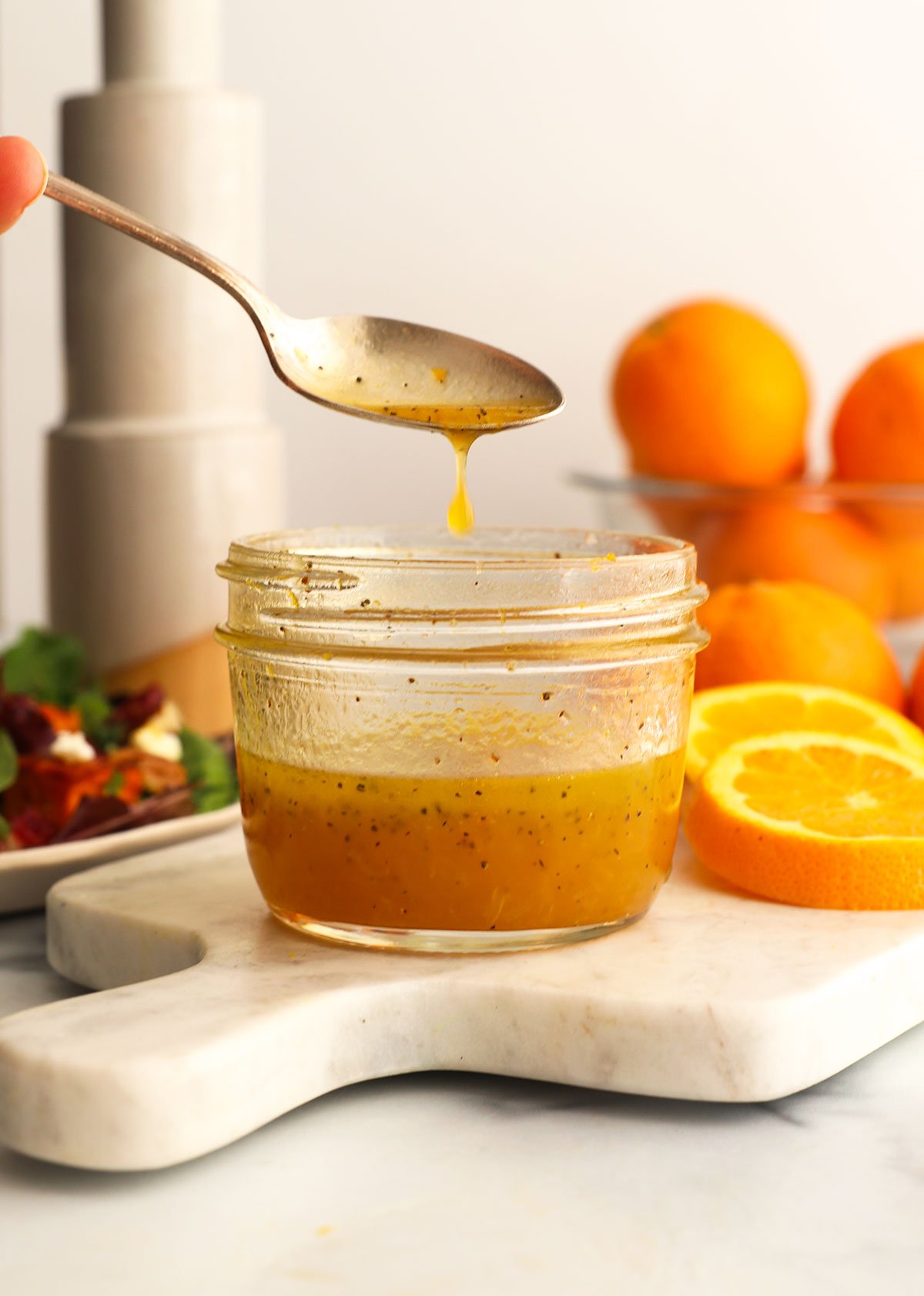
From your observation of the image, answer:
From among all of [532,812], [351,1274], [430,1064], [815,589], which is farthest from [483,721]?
[815,589]

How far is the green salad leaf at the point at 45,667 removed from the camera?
1.21 meters

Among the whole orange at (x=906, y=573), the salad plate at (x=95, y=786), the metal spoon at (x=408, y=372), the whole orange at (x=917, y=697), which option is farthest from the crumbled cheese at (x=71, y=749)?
the whole orange at (x=906, y=573)

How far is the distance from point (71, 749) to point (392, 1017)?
39 centimetres

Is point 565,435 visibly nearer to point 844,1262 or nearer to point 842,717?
point 842,717

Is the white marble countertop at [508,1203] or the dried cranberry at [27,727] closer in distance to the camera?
the white marble countertop at [508,1203]

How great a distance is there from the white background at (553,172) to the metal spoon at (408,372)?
3.80 feet

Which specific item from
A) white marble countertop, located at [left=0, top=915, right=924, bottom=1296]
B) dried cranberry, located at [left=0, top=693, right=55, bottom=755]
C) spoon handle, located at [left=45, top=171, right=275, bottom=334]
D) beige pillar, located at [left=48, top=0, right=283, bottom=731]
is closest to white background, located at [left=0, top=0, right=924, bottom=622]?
beige pillar, located at [left=48, top=0, right=283, bottom=731]

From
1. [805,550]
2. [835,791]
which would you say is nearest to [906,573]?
[805,550]

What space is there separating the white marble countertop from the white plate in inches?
11.2

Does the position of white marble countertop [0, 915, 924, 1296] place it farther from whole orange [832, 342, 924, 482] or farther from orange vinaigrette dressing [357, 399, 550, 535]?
whole orange [832, 342, 924, 482]

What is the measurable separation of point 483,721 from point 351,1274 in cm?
27

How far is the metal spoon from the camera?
87 cm

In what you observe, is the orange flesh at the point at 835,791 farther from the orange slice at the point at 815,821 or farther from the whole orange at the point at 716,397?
the whole orange at the point at 716,397

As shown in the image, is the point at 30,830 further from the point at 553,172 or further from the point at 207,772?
the point at 553,172
